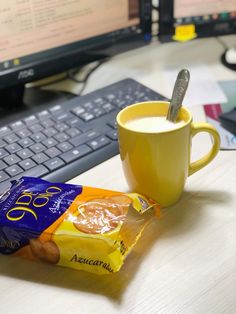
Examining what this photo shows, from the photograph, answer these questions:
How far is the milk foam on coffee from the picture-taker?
52cm

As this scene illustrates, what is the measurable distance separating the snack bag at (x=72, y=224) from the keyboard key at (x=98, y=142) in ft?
0.41

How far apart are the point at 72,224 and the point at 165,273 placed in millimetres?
100

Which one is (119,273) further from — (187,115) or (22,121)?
(22,121)

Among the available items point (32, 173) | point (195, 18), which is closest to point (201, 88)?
point (195, 18)

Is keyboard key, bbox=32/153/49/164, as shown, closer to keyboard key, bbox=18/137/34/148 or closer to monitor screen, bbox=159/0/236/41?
keyboard key, bbox=18/137/34/148

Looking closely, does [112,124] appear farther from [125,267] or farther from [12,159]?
[125,267]

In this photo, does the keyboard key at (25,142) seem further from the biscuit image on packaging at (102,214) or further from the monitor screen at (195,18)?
the monitor screen at (195,18)

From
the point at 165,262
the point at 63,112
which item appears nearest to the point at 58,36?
the point at 63,112

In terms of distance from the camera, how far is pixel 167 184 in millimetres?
520

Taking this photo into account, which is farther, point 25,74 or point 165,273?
point 25,74

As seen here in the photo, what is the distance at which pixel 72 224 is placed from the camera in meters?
0.46

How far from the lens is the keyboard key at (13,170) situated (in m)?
0.58

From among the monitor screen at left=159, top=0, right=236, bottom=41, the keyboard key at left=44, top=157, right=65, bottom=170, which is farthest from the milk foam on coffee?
the monitor screen at left=159, top=0, right=236, bottom=41

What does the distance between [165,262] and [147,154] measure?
110mm
